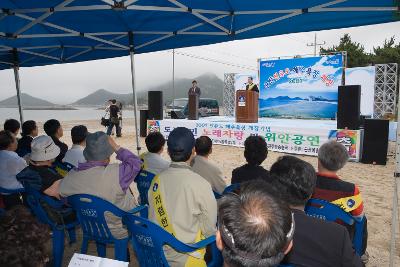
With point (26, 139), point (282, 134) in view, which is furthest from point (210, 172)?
point (282, 134)

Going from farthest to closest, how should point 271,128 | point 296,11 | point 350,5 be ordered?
point 271,128 < point 296,11 < point 350,5

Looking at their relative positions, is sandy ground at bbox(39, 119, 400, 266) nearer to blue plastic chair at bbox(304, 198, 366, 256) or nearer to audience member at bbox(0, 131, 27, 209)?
audience member at bbox(0, 131, 27, 209)

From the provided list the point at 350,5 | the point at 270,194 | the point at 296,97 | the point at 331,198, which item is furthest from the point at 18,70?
the point at 296,97

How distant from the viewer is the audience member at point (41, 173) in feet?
9.35

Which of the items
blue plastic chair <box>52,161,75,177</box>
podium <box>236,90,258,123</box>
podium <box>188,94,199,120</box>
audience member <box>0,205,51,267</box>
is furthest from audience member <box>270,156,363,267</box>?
podium <box>188,94,199,120</box>

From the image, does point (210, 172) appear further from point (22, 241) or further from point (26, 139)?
point (26, 139)

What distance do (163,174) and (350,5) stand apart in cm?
344

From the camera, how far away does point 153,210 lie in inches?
89.0

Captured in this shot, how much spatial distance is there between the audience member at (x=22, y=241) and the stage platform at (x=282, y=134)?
30.3ft

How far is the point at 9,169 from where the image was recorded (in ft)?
11.5

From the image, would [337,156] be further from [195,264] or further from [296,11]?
[296,11]

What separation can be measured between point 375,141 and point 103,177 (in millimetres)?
8247

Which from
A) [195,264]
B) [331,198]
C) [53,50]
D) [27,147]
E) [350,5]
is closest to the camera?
[195,264]

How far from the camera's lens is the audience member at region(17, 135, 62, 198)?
2850mm
